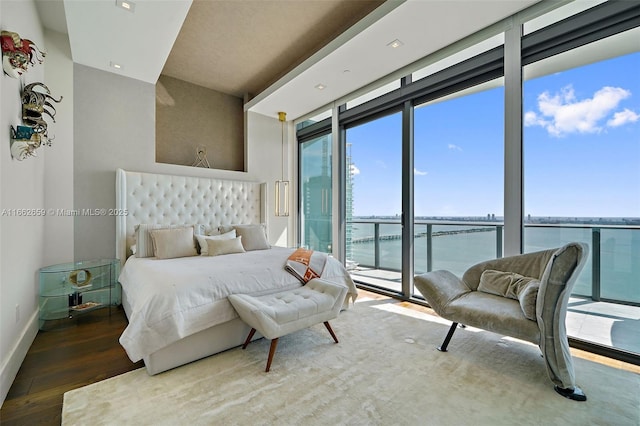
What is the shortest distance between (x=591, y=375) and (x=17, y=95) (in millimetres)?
4836

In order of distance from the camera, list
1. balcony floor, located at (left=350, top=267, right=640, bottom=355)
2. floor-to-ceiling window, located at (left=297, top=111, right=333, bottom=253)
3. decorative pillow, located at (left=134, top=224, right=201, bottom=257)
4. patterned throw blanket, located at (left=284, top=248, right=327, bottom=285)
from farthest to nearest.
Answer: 1. floor-to-ceiling window, located at (left=297, top=111, right=333, bottom=253)
2. decorative pillow, located at (left=134, top=224, right=201, bottom=257)
3. patterned throw blanket, located at (left=284, top=248, right=327, bottom=285)
4. balcony floor, located at (left=350, top=267, right=640, bottom=355)

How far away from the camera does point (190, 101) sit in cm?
467

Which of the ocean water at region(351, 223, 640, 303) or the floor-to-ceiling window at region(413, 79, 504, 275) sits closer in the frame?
the ocean water at region(351, 223, 640, 303)

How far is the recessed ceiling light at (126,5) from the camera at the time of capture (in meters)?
2.46

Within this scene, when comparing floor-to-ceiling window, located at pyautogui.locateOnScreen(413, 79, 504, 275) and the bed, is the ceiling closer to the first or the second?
floor-to-ceiling window, located at pyautogui.locateOnScreen(413, 79, 504, 275)

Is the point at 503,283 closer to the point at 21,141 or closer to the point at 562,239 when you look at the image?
the point at 562,239

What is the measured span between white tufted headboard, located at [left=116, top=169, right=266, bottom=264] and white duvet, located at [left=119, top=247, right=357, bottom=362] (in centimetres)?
91

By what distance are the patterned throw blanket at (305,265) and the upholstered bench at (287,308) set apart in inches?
7.2

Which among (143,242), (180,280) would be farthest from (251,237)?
(180,280)

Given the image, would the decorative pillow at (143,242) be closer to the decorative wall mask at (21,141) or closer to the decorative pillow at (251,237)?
the decorative pillow at (251,237)

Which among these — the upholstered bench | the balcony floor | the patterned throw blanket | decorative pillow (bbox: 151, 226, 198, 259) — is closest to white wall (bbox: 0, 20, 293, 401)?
decorative pillow (bbox: 151, 226, 198, 259)

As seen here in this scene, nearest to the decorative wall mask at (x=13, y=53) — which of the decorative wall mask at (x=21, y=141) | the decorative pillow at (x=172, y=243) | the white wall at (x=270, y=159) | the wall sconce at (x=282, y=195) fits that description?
the decorative wall mask at (x=21, y=141)

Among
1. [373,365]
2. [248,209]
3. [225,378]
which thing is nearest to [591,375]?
[373,365]

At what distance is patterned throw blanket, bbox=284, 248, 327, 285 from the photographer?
9.45ft
